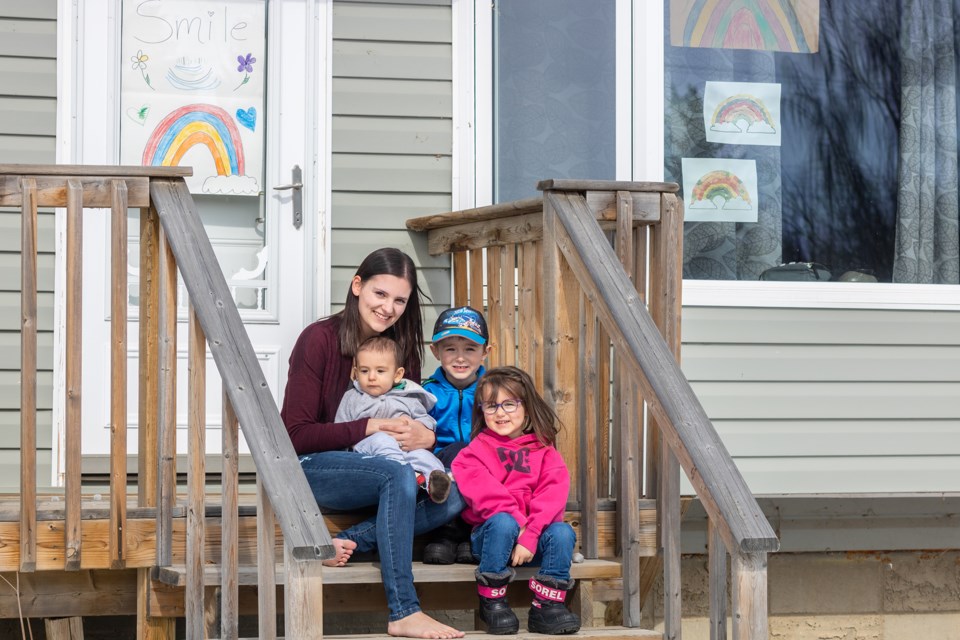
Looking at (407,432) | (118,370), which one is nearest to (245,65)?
(118,370)

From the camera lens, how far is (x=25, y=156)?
16.6 ft

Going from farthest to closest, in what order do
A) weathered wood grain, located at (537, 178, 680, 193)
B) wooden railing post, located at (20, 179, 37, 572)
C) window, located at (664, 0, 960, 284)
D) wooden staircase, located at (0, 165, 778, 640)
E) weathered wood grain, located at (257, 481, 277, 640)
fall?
window, located at (664, 0, 960, 284) < weathered wood grain, located at (537, 178, 680, 193) < wooden railing post, located at (20, 179, 37, 572) < wooden staircase, located at (0, 165, 778, 640) < weathered wood grain, located at (257, 481, 277, 640)

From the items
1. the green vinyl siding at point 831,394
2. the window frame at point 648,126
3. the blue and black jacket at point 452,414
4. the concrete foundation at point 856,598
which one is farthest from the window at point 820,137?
the blue and black jacket at point 452,414

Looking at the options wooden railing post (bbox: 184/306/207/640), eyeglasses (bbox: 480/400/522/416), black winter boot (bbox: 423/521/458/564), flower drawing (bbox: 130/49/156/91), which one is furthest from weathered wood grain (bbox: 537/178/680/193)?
flower drawing (bbox: 130/49/156/91)

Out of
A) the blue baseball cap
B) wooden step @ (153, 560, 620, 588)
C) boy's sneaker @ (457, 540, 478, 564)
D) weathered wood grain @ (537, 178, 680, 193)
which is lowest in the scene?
wooden step @ (153, 560, 620, 588)

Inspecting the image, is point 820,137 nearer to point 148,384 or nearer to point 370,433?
point 370,433

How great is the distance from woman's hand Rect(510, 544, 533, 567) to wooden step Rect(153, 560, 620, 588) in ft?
0.36

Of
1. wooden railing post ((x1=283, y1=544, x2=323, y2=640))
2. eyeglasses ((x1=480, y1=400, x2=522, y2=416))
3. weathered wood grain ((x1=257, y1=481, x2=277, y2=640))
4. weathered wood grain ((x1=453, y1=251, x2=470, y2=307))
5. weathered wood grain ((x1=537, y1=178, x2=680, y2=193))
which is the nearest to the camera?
wooden railing post ((x1=283, y1=544, x2=323, y2=640))

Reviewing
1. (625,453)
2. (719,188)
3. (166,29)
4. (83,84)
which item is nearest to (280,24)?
(166,29)

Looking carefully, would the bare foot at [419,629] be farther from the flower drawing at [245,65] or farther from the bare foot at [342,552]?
the flower drawing at [245,65]

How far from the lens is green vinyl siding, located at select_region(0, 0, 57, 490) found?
5012 mm

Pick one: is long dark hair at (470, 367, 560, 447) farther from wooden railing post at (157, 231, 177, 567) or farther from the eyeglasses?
wooden railing post at (157, 231, 177, 567)

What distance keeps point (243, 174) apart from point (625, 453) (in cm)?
211

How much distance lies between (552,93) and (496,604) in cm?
247
